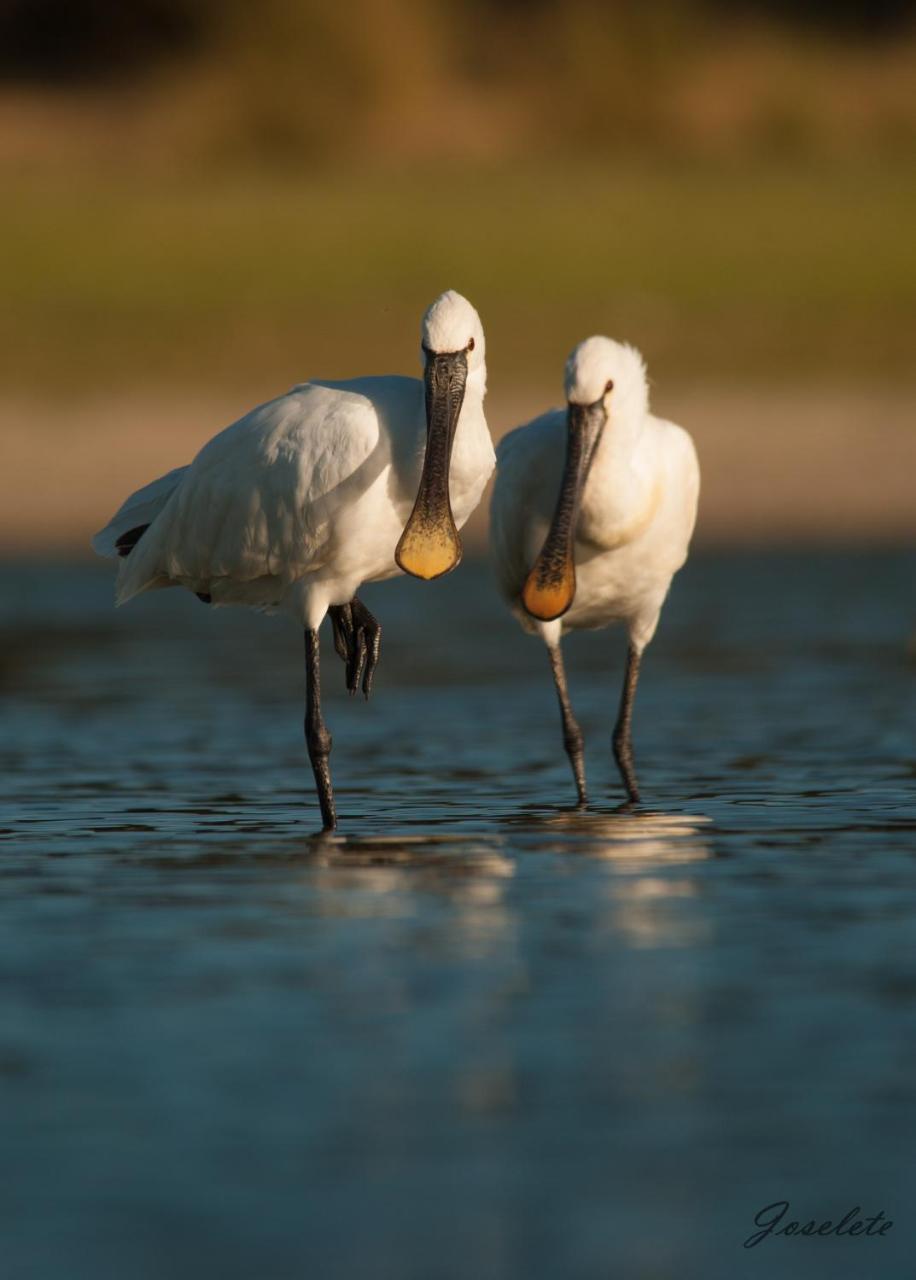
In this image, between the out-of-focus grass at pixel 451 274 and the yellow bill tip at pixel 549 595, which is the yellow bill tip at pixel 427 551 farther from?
the out-of-focus grass at pixel 451 274

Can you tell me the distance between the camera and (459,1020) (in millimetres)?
5094

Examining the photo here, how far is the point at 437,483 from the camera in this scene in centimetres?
755

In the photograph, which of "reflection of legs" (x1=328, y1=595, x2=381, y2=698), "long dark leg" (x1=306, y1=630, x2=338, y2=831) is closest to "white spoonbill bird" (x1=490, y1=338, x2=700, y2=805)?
"reflection of legs" (x1=328, y1=595, x2=381, y2=698)

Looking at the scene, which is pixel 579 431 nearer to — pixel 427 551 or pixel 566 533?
pixel 566 533

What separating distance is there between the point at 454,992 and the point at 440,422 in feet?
8.29

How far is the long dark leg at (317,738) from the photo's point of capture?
7.80 metres

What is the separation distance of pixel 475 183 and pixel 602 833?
23686 mm

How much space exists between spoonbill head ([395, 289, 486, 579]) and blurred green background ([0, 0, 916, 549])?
1072 centimetres

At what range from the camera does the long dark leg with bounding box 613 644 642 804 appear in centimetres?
838

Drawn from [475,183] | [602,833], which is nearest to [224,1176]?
[602,833]

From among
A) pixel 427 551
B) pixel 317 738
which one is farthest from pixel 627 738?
pixel 427 551

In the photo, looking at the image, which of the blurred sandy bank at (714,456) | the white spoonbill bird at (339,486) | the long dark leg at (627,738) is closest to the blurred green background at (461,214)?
the blurred sandy bank at (714,456)

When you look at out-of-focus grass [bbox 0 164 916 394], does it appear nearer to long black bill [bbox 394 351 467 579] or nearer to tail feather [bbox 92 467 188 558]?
tail feather [bbox 92 467 188 558]

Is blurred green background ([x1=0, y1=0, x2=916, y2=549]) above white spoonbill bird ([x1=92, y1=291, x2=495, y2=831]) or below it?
above
